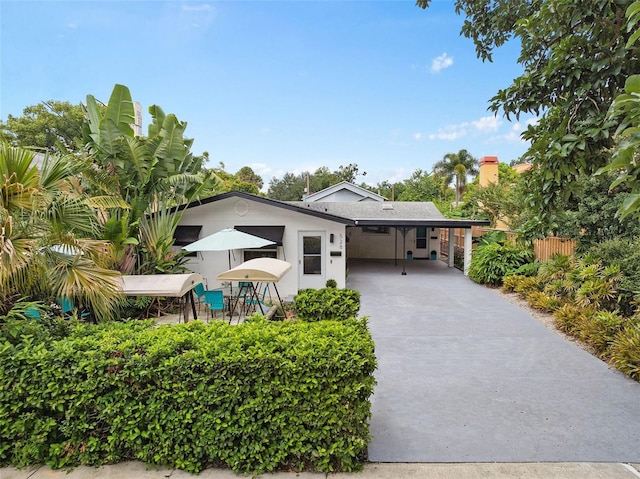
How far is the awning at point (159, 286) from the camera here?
6.01m

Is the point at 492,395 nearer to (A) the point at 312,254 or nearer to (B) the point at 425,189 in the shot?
(A) the point at 312,254

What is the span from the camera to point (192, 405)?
332 cm

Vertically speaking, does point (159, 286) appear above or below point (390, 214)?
below

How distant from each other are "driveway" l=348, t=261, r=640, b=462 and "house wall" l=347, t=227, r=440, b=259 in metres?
11.5

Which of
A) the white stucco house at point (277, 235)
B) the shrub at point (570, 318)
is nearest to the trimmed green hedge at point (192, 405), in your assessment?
the shrub at point (570, 318)

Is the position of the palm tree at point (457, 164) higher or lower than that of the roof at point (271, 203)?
higher

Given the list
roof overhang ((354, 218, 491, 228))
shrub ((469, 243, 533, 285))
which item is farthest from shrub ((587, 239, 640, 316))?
roof overhang ((354, 218, 491, 228))

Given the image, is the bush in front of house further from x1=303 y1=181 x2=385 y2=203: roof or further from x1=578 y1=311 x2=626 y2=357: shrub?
x1=303 y1=181 x2=385 y2=203: roof

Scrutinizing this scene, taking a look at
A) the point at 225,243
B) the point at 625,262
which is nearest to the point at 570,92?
the point at 625,262

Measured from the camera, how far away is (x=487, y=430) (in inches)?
165

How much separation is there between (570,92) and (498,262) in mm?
10969

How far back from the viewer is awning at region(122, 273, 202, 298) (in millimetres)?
6012

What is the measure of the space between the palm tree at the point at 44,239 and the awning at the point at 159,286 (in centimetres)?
150

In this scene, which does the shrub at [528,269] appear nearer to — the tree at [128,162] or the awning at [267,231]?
the awning at [267,231]
